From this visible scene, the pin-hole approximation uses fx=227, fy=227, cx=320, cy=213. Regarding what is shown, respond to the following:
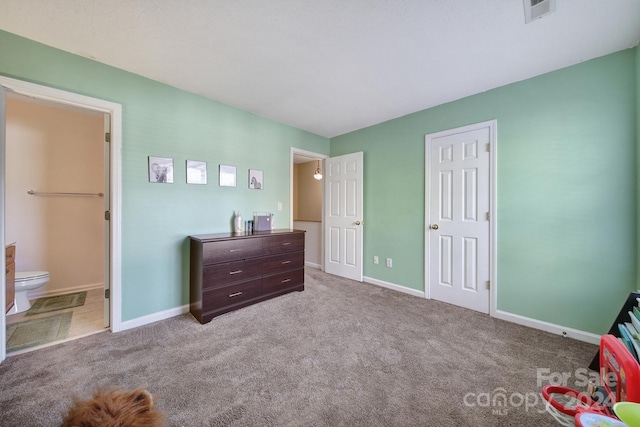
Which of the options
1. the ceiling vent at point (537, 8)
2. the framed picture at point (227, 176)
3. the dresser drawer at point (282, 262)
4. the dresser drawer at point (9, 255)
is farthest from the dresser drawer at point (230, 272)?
the ceiling vent at point (537, 8)

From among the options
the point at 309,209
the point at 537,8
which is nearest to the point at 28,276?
the point at 309,209

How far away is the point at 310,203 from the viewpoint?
5449 mm

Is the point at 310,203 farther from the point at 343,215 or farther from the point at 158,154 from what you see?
the point at 158,154

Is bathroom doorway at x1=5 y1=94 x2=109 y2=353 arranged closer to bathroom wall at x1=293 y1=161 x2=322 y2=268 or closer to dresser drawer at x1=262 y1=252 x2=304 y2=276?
dresser drawer at x1=262 y1=252 x2=304 y2=276

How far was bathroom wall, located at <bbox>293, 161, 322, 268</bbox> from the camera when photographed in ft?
15.5

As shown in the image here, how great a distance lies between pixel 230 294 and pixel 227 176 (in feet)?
4.70

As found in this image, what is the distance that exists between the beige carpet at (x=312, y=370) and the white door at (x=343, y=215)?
4.62 feet

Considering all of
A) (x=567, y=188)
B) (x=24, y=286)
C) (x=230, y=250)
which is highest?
(x=567, y=188)

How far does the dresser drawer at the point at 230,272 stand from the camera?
231cm

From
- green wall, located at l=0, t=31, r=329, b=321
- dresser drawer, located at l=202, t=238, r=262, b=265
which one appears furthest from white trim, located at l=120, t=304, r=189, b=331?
dresser drawer, located at l=202, t=238, r=262, b=265

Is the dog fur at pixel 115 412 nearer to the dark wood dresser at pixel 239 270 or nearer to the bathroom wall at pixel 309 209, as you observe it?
the dark wood dresser at pixel 239 270

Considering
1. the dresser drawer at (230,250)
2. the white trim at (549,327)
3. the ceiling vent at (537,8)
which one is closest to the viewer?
the ceiling vent at (537,8)

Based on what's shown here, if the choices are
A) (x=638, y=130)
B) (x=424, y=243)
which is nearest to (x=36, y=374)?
(x=424, y=243)

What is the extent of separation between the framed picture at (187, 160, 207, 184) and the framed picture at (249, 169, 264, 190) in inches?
23.7
